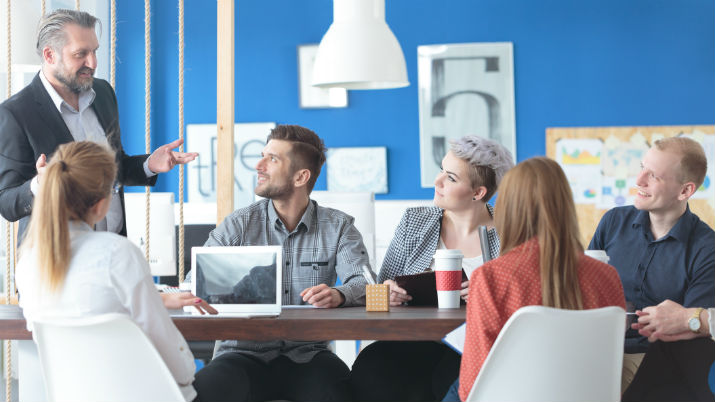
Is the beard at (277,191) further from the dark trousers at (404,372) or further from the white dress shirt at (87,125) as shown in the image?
the dark trousers at (404,372)

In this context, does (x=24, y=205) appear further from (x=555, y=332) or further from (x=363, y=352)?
(x=555, y=332)

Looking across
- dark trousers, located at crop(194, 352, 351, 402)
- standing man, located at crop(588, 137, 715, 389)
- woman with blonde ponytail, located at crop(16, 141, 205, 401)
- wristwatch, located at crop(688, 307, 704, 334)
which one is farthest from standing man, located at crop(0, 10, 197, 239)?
wristwatch, located at crop(688, 307, 704, 334)

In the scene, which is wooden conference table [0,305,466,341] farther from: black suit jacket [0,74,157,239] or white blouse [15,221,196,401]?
black suit jacket [0,74,157,239]

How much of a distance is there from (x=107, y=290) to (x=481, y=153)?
4.41ft

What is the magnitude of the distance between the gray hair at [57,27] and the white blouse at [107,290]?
46.0 inches

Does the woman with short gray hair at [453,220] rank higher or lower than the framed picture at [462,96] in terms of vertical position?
lower

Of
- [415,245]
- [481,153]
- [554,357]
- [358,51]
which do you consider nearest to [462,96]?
[358,51]

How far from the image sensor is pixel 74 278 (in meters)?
1.56

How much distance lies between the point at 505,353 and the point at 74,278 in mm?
837

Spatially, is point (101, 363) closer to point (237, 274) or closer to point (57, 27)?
point (237, 274)

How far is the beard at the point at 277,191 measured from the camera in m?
2.46

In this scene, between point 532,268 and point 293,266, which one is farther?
point 293,266

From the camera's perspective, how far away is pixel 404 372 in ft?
7.41

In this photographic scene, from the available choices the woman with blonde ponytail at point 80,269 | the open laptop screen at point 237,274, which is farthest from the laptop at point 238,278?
the woman with blonde ponytail at point 80,269
